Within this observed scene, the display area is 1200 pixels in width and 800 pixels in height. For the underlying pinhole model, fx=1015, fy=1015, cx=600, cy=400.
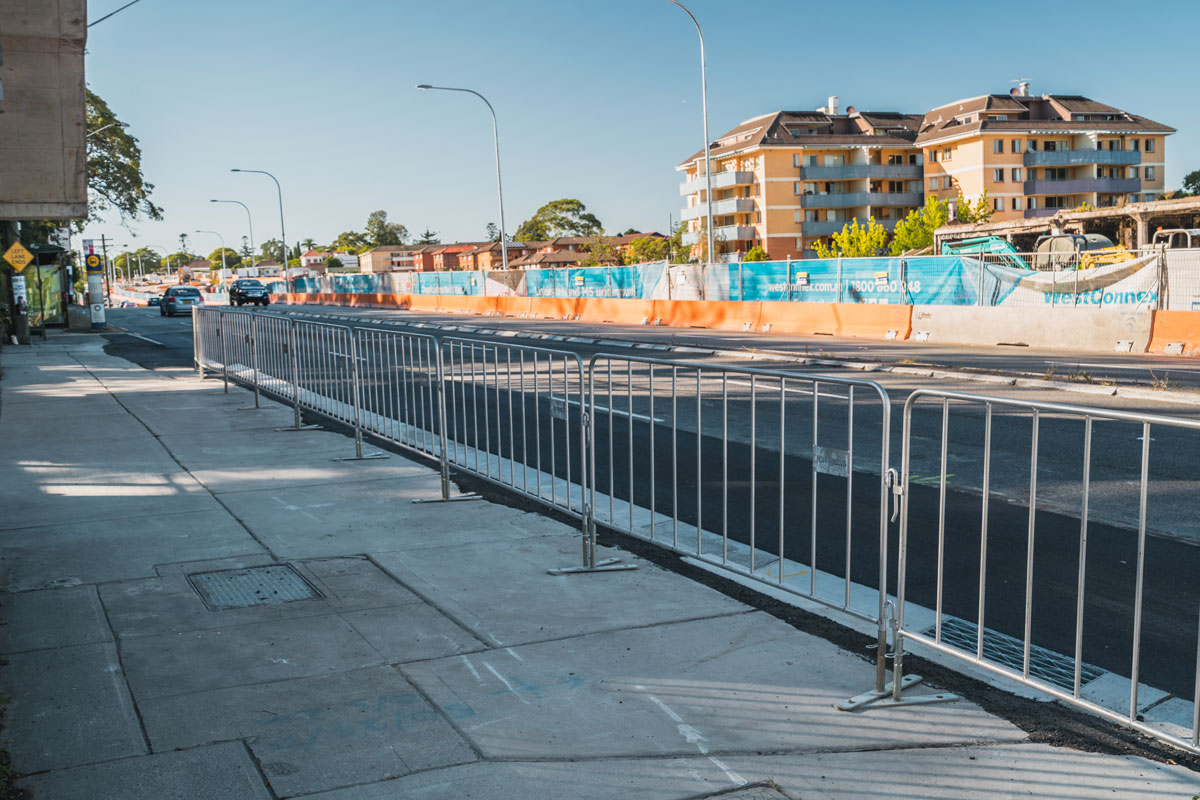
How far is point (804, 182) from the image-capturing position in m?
94.6

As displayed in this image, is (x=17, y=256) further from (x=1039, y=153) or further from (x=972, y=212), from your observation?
(x=1039, y=153)

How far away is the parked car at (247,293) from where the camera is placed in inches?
2338

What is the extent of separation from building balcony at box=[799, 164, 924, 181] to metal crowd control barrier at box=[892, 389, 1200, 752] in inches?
3585

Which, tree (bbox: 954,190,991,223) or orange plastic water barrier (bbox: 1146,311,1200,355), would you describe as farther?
tree (bbox: 954,190,991,223)

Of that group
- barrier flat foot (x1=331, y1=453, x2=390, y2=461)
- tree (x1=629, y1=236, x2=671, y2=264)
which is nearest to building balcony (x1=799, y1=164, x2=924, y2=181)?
tree (x1=629, y1=236, x2=671, y2=264)

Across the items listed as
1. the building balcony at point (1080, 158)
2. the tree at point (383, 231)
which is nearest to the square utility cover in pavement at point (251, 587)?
the building balcony at point (1080, 158)

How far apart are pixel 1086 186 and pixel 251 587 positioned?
3926 inches

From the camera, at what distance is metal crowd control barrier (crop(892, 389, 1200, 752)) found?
3805mm

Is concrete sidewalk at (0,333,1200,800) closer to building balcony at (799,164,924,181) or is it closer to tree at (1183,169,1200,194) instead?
building balcony at (799,164,924,181)

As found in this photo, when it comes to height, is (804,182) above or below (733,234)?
above

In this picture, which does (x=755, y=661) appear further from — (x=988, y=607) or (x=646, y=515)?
(x=646, y=515)

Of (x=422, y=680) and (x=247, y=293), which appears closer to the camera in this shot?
(x=422, y=680)

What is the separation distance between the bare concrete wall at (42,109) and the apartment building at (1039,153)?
294ft

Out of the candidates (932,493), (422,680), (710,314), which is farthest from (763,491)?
(710,314)
